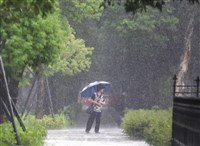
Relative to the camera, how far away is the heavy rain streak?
78.3 ft

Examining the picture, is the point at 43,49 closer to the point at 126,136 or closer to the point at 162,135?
the point at 162,135

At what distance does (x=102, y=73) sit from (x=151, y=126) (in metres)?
35.2

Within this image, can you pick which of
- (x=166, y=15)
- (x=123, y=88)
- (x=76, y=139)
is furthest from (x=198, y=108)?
(x=123, y=88)

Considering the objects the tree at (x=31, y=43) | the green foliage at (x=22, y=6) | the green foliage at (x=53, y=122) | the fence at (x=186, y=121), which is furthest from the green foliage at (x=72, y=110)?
the green foliage at (x=22, y=6)

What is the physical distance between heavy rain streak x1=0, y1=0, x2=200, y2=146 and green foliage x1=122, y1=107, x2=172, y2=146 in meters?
0.04

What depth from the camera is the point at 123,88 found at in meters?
62.4

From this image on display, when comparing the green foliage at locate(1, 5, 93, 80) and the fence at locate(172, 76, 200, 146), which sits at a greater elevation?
the green foliage at locate(1, 5, 93, 80)

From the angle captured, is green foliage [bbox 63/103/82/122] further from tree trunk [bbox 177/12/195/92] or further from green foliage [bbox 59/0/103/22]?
green foliage [bbox 59/0/103/22]

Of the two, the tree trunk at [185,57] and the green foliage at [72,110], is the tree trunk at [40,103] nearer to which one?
the green foliage at [72,110]

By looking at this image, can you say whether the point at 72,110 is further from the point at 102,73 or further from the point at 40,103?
the point at 40,103

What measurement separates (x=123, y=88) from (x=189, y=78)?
20.5 ft

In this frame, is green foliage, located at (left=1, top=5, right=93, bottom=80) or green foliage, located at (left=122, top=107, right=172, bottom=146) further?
green foliage, located at (left=122, top=107, right=172, bottom=146)

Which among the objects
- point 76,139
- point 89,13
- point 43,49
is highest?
point 89,13

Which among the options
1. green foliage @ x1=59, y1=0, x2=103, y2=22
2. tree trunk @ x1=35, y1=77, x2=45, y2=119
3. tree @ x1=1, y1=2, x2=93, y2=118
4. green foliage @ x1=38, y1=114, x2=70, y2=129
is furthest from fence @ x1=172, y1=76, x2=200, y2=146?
tree trunk @ x1=35, y1=77, x2=45, y2=119
